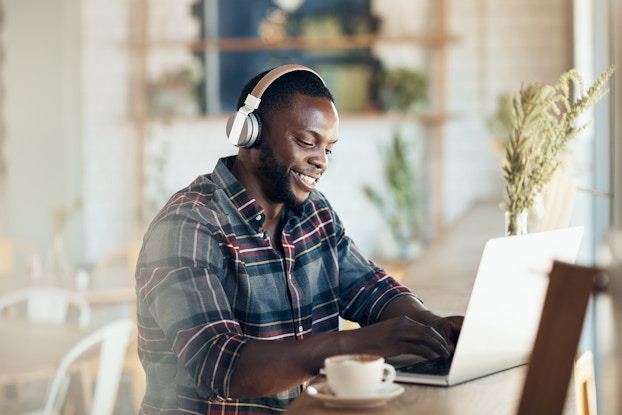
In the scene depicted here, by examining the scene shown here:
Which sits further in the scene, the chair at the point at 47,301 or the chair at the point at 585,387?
the chair at the point at 47,301

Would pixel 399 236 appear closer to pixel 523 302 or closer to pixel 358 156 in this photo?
pixel 358 156

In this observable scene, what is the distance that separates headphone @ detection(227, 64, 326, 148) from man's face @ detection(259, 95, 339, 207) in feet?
0.11

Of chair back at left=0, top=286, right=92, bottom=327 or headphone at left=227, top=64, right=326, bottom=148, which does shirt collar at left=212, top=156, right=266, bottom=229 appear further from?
chair back at left=0, top=286, right=92, bottom=327

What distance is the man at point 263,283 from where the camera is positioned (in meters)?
1.40

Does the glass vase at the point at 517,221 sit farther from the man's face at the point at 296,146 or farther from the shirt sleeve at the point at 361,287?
the man's face at the point at 296,146

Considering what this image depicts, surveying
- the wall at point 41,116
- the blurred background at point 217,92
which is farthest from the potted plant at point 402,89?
the wall at point 41,116

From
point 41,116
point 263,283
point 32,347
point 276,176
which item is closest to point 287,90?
point 276,176

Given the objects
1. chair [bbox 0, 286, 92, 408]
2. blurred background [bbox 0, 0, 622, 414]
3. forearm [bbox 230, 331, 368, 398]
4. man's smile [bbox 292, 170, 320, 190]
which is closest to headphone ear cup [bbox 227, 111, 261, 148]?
man's smile [bbox 292, 170, 320, 190]

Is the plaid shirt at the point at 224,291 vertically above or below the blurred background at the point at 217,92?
below

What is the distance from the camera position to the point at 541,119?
6.79 feet

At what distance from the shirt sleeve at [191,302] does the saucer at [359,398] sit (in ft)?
0.65

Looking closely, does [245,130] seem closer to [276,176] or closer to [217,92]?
[276,176]

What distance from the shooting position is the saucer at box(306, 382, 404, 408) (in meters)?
1.21

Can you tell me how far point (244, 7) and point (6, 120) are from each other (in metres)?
1.66
